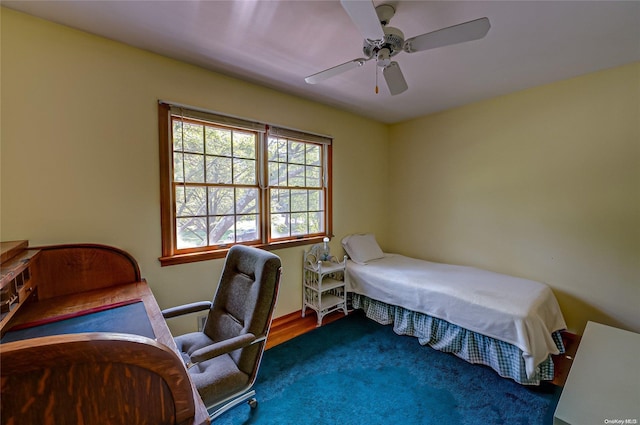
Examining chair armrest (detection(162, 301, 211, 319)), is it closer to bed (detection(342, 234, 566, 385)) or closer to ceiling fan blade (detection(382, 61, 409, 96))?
bed (detection(342, 234, 566, 385))

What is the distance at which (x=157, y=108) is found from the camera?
6.49 ft

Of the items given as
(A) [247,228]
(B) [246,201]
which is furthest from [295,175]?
(A) [247,228]

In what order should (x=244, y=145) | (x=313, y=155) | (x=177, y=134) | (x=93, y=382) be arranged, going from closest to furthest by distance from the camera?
1. (x=93, y=382)
2. (x=177, y=134)
3. (x=244, y=145)
4. (x=313, y=155)

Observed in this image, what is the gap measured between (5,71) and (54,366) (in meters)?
1.96

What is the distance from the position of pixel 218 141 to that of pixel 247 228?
862 millimetres

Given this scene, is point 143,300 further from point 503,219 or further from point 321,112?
point 503,219

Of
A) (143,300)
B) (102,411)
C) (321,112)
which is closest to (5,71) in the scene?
(143,300)

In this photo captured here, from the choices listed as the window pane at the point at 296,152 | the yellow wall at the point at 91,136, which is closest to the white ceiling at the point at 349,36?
the yellow wall at the point at 91,136

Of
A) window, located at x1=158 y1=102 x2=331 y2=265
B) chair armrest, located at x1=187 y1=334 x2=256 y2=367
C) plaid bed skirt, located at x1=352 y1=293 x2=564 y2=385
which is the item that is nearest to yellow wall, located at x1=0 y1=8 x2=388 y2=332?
window, located at x1=158 y1=102 x2=331 y2=265

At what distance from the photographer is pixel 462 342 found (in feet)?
7.22

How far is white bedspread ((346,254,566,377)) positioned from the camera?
1867 mm

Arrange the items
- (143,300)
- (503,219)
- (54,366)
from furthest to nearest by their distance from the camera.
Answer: (503,219), (143,300), (54,366)

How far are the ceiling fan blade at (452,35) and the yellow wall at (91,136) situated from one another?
1.58 m

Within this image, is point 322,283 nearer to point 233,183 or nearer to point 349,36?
point 233,183
